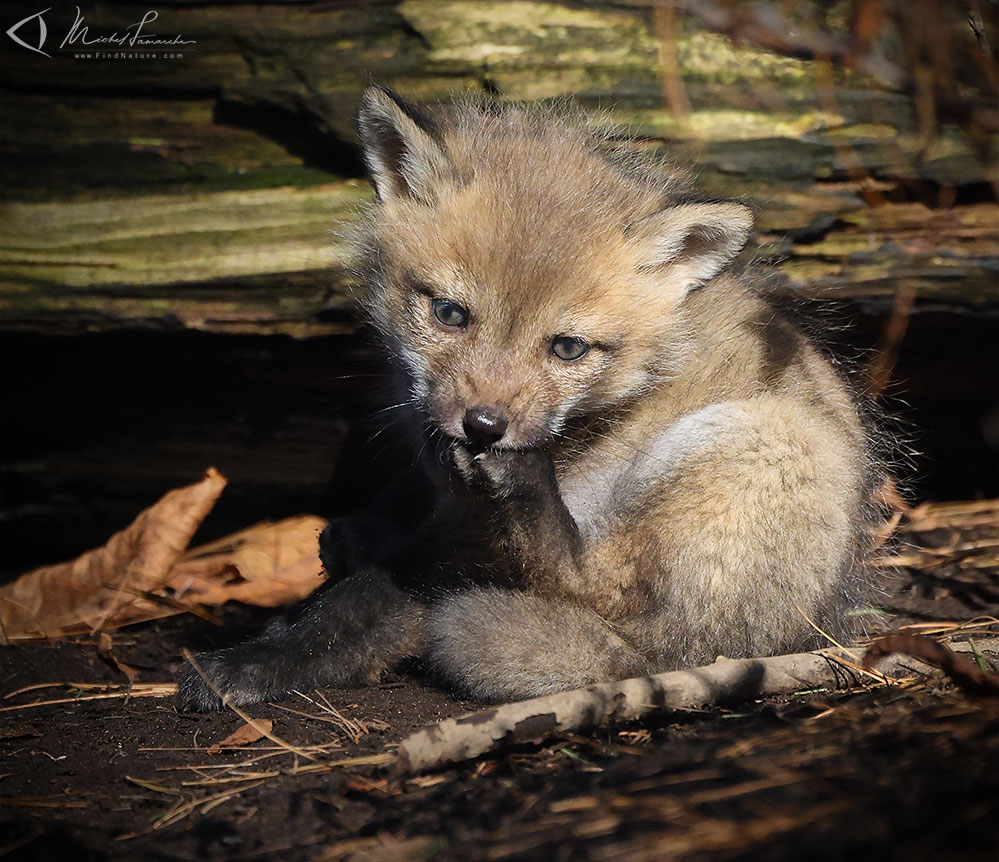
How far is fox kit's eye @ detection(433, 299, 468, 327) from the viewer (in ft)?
9.36

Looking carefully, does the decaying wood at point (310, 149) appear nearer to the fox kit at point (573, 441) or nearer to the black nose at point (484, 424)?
the fox kit at point (573, 441)

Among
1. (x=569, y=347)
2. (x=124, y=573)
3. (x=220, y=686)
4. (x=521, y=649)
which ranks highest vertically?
(x=569, y=347)

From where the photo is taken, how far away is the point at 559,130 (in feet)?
11.0

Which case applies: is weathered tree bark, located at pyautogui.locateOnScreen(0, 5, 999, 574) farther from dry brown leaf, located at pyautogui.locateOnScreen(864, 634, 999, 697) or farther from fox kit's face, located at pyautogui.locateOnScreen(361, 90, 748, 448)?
dry brown leaf, located at pyautogui.locateOnScreen(864, 634, 999, 697)

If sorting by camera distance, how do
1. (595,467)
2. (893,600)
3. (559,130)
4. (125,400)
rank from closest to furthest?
(595,467)
(559,130)
(893,600)
(125,400)

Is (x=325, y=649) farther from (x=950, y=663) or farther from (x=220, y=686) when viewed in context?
(x=950, y=663)

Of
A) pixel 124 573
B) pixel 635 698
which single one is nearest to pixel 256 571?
pixel 124 573

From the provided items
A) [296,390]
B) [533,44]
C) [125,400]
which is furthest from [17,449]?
[533,44]

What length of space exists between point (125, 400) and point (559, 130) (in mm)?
2242

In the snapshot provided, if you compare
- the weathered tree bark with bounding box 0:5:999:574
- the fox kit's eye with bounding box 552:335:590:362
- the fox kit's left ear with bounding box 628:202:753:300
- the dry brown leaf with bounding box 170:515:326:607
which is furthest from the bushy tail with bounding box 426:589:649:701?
the weathered tree bark with bounding box 0:5:999:574

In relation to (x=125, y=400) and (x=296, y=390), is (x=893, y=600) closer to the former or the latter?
(x=296, y=390)

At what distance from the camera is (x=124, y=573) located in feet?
12.6

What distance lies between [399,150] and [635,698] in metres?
1.98

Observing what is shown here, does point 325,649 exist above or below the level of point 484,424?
below
